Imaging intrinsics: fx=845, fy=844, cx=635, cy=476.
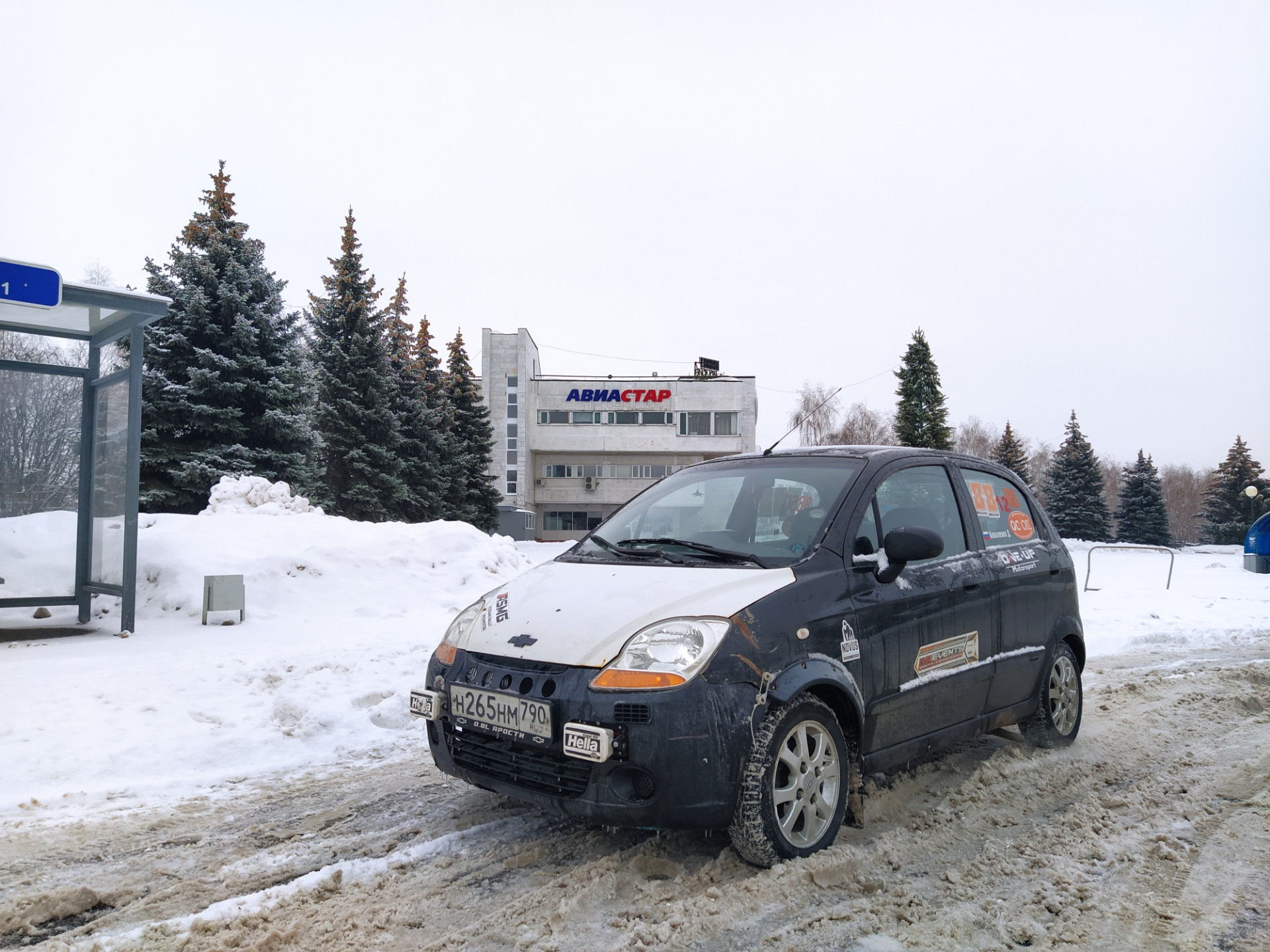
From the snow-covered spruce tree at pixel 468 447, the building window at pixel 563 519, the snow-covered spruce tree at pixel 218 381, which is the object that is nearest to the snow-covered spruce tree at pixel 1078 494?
the building window at pixel 563 519

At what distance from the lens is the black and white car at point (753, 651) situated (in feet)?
10.2

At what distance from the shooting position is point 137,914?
302 centimetres

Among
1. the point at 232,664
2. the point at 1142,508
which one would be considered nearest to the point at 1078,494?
the point at 1142,508

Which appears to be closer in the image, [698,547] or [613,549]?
[698,547]

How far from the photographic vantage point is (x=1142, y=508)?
5281 cm

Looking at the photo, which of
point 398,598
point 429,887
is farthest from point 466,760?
point 398,598

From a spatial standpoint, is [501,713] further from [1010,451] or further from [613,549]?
[1010,451]

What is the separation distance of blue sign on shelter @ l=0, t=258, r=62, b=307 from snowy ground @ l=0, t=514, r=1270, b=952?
3.17 m

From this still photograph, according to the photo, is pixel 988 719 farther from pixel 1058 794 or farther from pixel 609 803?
pixel 609 803

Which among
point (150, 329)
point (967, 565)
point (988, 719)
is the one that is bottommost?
point (988, 719)

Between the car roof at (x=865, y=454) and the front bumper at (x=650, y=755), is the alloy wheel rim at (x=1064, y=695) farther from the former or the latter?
the front bumper at (x=650, y=755)

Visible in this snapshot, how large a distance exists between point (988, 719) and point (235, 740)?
176 inches

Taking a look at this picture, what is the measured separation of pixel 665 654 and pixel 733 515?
121 cm

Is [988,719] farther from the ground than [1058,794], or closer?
farther from the ground
